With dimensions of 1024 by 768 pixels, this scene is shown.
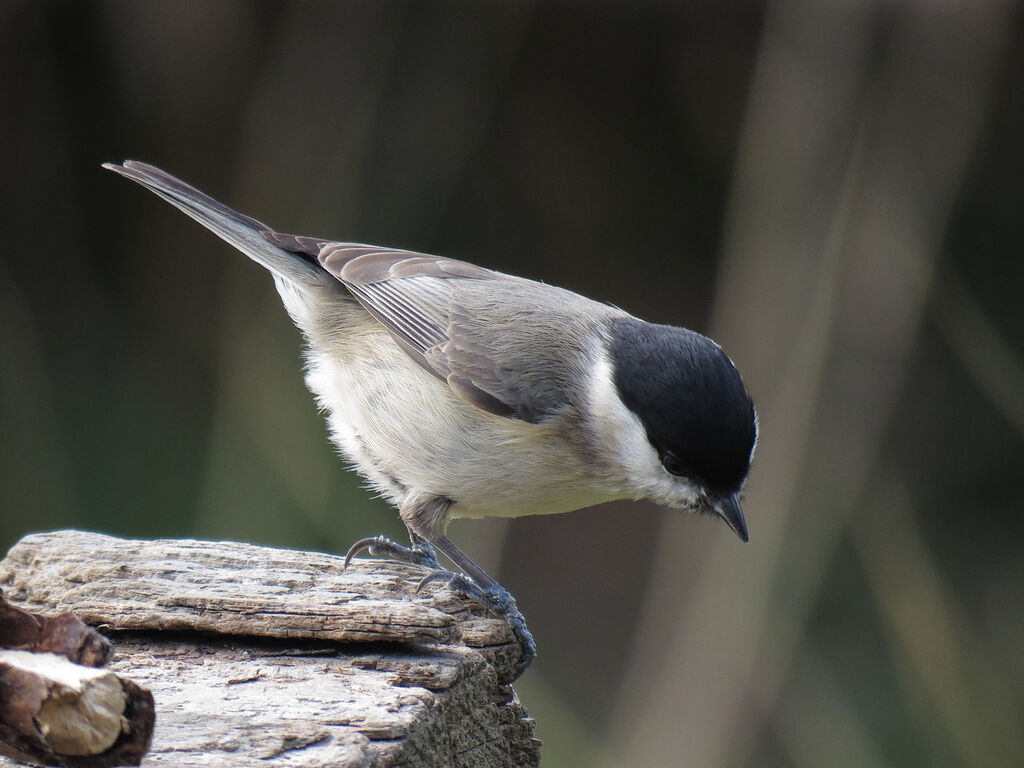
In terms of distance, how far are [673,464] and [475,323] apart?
0.70 meters

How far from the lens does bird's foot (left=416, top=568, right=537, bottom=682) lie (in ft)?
7.48

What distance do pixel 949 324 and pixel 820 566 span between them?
97cm

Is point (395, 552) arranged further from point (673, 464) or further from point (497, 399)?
point (673, 464)

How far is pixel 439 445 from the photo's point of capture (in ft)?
8.26

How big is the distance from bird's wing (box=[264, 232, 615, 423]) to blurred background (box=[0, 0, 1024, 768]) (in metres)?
1.14

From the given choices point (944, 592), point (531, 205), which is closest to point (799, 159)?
point (531, 205)

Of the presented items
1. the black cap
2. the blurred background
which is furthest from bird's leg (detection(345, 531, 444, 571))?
the blurred background

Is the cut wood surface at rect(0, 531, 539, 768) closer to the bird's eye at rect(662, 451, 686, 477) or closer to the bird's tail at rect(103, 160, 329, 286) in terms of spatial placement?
the bird's eye at rect(662, 451, 686, 477)

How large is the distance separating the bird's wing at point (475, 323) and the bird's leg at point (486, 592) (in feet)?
1.22

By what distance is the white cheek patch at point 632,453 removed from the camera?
2.33 metres

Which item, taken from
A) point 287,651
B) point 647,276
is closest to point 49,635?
point 287,651

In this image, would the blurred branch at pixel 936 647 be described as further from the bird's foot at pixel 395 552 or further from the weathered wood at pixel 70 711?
the weathered wood at pixel 70 711

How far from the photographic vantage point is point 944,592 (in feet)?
12.4

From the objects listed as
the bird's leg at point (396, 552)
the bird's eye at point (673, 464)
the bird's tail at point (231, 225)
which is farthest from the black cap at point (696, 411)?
the bird's tail at point (231, 225)
